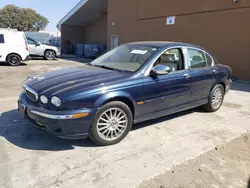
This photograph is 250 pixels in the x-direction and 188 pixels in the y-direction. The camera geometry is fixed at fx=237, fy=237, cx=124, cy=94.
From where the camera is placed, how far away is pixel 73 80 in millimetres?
3477

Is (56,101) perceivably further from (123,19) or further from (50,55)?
(123,19)

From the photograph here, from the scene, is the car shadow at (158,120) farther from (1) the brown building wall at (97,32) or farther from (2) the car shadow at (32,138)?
(1) the brown building wall at (97,32)

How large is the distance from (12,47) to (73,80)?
9751 mm

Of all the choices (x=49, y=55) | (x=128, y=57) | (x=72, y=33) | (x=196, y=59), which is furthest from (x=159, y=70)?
(x=72, y=33)

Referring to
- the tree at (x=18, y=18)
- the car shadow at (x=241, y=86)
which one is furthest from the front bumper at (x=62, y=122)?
the tree at (x=18, y=18)

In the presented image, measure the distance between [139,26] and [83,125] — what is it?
43.6ft

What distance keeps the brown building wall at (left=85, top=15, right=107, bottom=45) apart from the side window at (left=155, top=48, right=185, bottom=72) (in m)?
17.9

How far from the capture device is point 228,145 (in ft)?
12.4

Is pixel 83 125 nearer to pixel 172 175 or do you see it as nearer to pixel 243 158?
pixel 172 175

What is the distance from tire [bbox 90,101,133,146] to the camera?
331 centimetres

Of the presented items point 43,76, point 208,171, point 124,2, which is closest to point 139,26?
point 124,2

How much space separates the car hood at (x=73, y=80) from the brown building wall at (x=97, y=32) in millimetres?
18435

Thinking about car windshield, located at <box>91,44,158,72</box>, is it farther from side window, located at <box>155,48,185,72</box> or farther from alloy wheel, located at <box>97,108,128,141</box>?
alloy wheel, located at <box>97,108,128,141</box>

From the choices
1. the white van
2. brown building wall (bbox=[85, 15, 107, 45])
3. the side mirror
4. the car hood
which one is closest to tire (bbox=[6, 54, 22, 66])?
the white van
